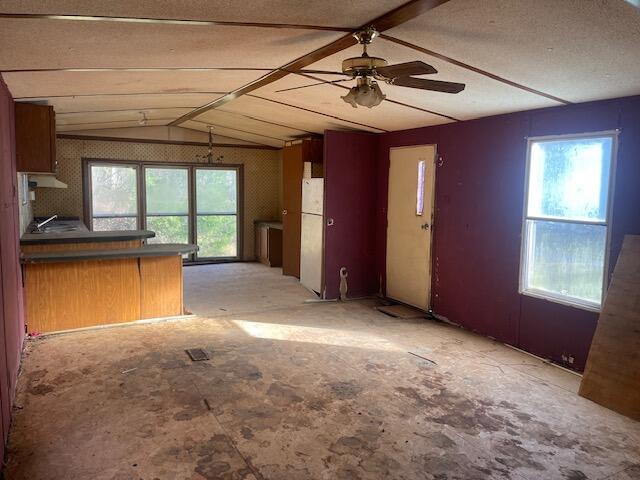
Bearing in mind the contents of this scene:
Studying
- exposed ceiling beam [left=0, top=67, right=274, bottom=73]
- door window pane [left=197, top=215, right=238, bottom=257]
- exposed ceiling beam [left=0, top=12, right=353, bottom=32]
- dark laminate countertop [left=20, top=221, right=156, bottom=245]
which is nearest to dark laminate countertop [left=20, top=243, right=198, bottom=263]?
dark laminate countertop [left=20, top=221, right=156, bottom=245]

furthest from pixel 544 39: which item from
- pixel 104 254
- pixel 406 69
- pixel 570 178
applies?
pixel 104 254

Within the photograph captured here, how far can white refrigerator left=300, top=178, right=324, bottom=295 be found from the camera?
6457 mm

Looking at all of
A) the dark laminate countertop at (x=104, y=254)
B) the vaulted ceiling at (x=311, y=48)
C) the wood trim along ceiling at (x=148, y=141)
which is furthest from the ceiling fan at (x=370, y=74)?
the wood trim along ceiling at (x=148, y=141)

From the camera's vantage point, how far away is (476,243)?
4957 millimetres

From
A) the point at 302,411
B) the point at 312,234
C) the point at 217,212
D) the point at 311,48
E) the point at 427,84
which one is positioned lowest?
the point at 302,411

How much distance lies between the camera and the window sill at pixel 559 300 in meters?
3.80

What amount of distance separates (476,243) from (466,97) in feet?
5.20

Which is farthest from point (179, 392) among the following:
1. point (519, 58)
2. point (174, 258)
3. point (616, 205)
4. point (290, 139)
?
point (290, 139)

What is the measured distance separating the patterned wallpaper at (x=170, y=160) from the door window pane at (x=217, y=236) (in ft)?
0.81

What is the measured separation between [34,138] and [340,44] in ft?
10.7

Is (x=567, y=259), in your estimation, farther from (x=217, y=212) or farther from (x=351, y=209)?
(x=217, y=212)

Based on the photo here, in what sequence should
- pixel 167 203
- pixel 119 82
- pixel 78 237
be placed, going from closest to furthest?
pixel 119 82, pixel 78 237, pixel 167 203

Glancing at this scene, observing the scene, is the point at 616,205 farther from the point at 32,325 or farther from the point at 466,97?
the point at 32,325

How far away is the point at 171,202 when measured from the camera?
8.60 metres
